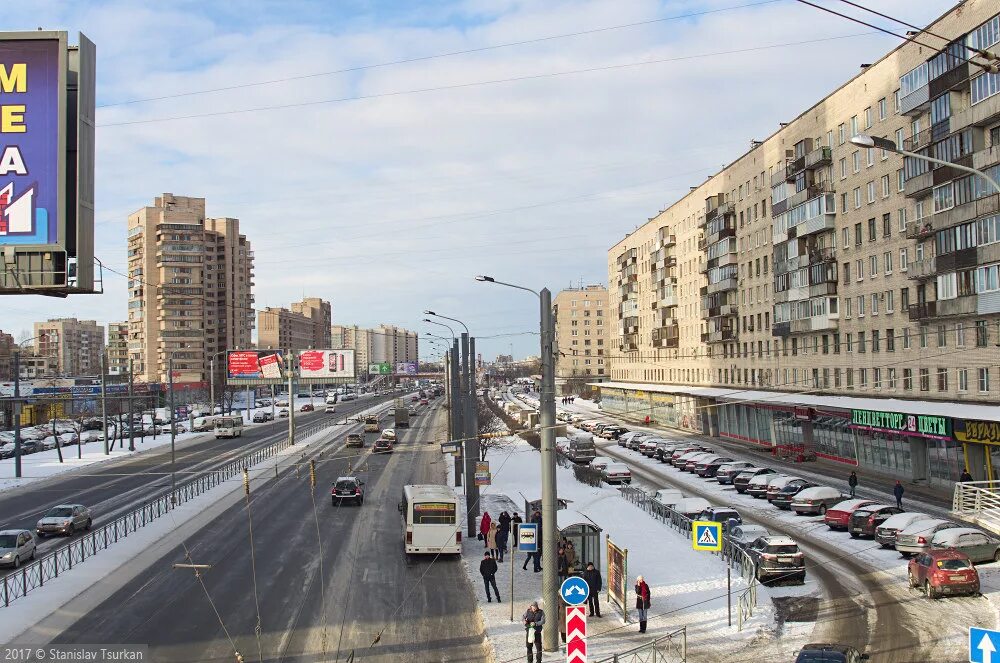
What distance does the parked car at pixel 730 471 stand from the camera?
4712cm

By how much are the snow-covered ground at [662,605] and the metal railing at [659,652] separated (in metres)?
0.34

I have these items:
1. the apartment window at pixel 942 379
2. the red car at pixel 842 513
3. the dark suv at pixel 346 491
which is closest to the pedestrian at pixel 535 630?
the red car at pixel 842 513

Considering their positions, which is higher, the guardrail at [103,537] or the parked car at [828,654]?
the parked car at [828,654]

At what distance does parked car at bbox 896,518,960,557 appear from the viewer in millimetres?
26078

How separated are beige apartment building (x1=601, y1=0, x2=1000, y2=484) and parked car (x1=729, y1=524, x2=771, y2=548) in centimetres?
1493

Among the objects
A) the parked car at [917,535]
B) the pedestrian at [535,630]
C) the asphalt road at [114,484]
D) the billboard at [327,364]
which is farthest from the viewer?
the billboard at [327,364]

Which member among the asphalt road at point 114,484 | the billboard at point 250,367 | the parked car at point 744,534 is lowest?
the asphalt road at point 114,484

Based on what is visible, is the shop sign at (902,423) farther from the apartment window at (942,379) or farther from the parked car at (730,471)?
the parked car at (730,471)

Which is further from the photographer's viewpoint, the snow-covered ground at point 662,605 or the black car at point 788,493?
the black car at point 788,493

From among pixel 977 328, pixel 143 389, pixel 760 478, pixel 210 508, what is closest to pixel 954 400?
pixel 977 328

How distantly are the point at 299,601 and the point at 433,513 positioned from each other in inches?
262

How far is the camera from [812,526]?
33469 millimetres

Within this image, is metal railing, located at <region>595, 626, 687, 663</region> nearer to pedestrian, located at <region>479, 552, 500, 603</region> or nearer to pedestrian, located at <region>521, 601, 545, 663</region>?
pedestrian, located at <region>521, 601, 545, 663</region>

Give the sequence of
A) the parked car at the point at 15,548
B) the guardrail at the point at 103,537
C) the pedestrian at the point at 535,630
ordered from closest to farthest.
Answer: the pedestrian at the point at 535,630
the guardrail at the point at 103,537
the parked car at the point at 15,548
